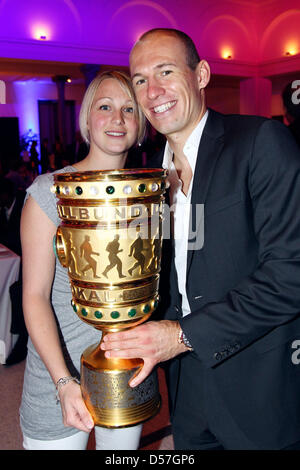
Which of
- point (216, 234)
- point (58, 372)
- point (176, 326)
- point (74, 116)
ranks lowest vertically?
point (58, 372)

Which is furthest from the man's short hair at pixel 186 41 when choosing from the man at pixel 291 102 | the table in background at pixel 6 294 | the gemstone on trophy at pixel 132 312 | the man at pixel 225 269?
the table in background at pixel 6 294

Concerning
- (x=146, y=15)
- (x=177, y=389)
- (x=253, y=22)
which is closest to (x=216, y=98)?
(x=253, y=22)

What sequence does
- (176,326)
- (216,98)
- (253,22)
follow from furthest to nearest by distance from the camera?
(216,98), (253,22), (176,326)

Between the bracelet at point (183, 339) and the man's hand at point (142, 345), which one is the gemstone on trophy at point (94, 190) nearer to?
the man's hand at point (142, 345)

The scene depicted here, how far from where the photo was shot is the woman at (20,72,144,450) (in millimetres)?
1257

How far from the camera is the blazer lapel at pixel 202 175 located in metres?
1.23

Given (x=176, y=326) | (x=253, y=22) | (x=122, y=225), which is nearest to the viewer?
(x=122, y=225)

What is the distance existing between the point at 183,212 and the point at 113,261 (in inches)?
17.5

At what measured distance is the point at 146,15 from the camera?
9.64 m

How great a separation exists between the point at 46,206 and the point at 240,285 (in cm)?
57

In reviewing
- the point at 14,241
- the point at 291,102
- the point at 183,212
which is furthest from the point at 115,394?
the point at 14,241

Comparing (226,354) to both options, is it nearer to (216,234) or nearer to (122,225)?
(216,234)

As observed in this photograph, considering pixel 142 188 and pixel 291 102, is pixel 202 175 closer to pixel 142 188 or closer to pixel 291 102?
pixel 142 188

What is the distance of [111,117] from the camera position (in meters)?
1.35
